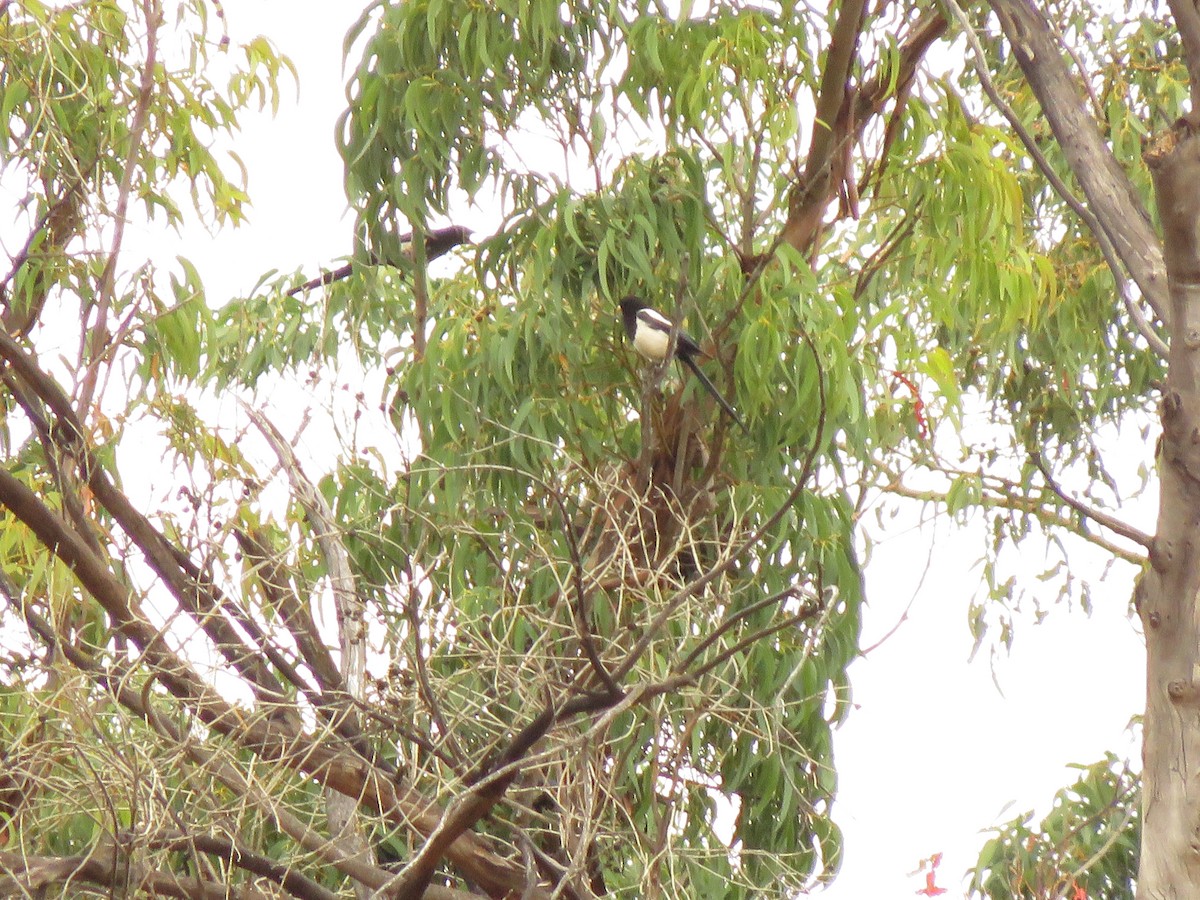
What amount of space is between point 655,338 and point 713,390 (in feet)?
0.51

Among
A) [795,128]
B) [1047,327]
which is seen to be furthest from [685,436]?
[1047,327]

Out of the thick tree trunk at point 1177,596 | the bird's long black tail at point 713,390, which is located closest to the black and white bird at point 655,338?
the bird's long black tail at point 713,390

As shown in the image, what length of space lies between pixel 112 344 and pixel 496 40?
3.48ft

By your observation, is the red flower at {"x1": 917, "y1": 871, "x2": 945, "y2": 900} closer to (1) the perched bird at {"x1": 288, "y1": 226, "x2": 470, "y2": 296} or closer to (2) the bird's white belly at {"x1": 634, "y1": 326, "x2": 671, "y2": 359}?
(2) the bird's white belly at {"x1": 634, "y1": 326, "x2": 671, "y2": 359}

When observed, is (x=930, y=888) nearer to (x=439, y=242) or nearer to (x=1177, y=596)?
(x=1177, y=596)

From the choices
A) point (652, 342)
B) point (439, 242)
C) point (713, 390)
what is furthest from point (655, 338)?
point (439, 242)

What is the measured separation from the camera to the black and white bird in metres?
3.01

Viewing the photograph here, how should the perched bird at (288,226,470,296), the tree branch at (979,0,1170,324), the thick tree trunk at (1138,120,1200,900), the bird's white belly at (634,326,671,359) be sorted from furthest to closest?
1. the perched bird at (288,226,470,296)
2. the bird's white belly at (634,326,671,359)
3. the tree branch at (979,0,1170,324)
4. the thick tree trunk at (1138,120,1200,900)

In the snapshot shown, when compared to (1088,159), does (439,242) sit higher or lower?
higher

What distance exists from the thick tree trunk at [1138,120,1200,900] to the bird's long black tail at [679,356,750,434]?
3.29 ft

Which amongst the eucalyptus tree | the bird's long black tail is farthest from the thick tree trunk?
the bird's long black tail

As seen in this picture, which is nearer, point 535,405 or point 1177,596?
point 1177,596

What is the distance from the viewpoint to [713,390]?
119 inches

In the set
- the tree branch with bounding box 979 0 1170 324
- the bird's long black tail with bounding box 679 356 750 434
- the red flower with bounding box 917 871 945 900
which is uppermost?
the tree branch with bounding box 979 0 1170 324
